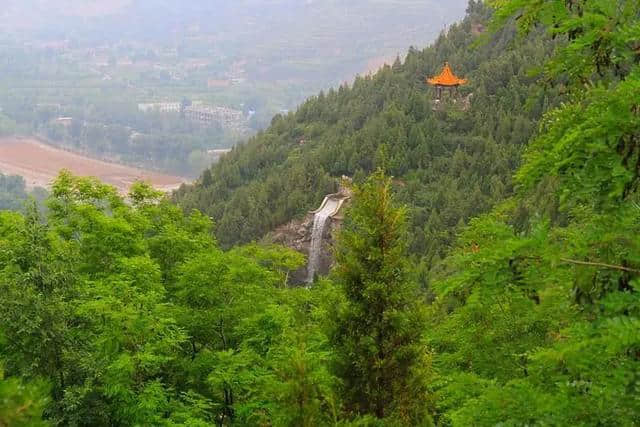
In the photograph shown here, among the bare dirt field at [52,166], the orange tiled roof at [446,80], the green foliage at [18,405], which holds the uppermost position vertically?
the orange tiled roof at [446,80]

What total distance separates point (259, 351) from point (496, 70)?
117 ft

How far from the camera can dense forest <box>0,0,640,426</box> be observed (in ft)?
12.1

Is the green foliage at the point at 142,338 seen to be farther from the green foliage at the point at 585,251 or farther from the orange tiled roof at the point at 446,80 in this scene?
the orange tiled roof at the point at 446,80

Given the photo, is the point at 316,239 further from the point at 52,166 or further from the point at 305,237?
the point at 52,166

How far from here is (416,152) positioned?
36.8 meters

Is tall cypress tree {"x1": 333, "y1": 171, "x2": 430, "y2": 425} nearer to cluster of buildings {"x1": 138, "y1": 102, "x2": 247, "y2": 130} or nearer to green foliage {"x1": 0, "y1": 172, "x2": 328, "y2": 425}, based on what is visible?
green foliage {"x1": 0, "y1": 172, "x2": 328, "y2": 425}

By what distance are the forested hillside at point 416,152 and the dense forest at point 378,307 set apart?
8.94m

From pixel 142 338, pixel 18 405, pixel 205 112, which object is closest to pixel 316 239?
pixel 142 338

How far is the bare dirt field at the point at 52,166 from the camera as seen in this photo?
8312 centimetres

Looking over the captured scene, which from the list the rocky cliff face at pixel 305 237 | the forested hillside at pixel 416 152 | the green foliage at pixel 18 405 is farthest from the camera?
the rocky cliff face at pixel 305 237

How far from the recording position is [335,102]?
5556cm

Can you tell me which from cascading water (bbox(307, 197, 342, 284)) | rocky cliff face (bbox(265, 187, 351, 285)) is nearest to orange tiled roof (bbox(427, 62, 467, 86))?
rocky cliff face (bbox(265, 187, 351, 285))

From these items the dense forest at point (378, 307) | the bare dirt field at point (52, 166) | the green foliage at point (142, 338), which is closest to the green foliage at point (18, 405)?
→ the dense forest at point (378, 307)

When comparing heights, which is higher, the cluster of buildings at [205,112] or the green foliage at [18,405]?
the green foliage at [18,405]
